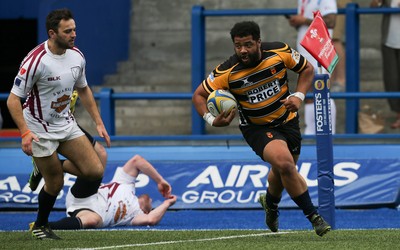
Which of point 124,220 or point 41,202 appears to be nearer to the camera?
point 41,202

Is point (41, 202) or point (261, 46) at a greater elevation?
point (261, 46)

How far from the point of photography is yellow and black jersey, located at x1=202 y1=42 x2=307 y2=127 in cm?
1006

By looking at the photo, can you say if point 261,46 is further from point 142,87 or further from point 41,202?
point 142,87

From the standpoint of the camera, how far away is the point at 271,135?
33.0 feet

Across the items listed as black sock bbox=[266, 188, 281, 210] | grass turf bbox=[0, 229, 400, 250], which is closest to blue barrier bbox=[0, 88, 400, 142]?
grass turf bbox=[0, 229, 400, 250]

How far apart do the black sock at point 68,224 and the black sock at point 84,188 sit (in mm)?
339

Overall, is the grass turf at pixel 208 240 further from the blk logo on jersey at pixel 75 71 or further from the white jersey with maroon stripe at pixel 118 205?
the blk logo on jersey at pixel 75 71

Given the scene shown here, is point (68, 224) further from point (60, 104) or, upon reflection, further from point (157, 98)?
point (157, 98)

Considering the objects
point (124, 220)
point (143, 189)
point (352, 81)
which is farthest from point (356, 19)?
point (124, 220)

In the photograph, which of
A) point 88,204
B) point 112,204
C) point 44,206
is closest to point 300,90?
point 44,206

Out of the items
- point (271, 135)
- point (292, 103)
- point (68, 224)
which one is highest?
point (292, 103)

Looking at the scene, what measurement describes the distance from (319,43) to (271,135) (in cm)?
94

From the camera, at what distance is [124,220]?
38.6 ft

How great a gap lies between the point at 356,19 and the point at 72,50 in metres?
5.02
